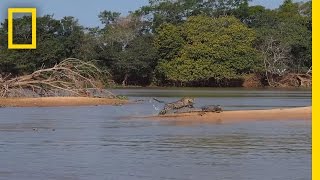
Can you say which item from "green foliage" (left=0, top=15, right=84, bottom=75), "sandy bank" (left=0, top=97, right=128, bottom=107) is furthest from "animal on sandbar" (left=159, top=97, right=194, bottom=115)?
"green foliage" (left=0, top=15, right=84, bottom=75)

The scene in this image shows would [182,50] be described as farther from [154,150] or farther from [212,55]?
[154,150]

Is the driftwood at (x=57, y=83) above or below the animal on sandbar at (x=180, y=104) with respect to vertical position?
above

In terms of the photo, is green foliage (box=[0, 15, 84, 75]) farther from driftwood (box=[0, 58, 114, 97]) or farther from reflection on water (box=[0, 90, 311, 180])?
reflection on water (box=[0, 90, 311, 180])

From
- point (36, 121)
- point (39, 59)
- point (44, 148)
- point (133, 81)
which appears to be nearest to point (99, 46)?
point (133, 81)

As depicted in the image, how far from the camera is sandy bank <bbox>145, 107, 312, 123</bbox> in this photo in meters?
26.3

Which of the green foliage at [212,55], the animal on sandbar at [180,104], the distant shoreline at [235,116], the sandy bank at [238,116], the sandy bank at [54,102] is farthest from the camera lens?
the green foliage at [212,55]

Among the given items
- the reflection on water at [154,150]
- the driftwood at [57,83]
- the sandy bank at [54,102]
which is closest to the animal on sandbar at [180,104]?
the reflection on water at [154,150]

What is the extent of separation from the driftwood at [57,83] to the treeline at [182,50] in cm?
3165

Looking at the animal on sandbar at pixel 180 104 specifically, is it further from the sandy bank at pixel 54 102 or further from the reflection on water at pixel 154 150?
the sandy bank at pixel 54 102

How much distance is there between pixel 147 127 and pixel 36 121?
5514 millimetres

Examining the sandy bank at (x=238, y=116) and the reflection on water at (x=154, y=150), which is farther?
the sandy bank at (x=238, y=116)

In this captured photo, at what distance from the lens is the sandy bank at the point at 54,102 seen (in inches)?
1529

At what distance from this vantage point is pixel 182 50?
78.7 meters

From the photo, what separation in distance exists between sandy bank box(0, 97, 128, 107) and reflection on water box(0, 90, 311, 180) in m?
13.7
